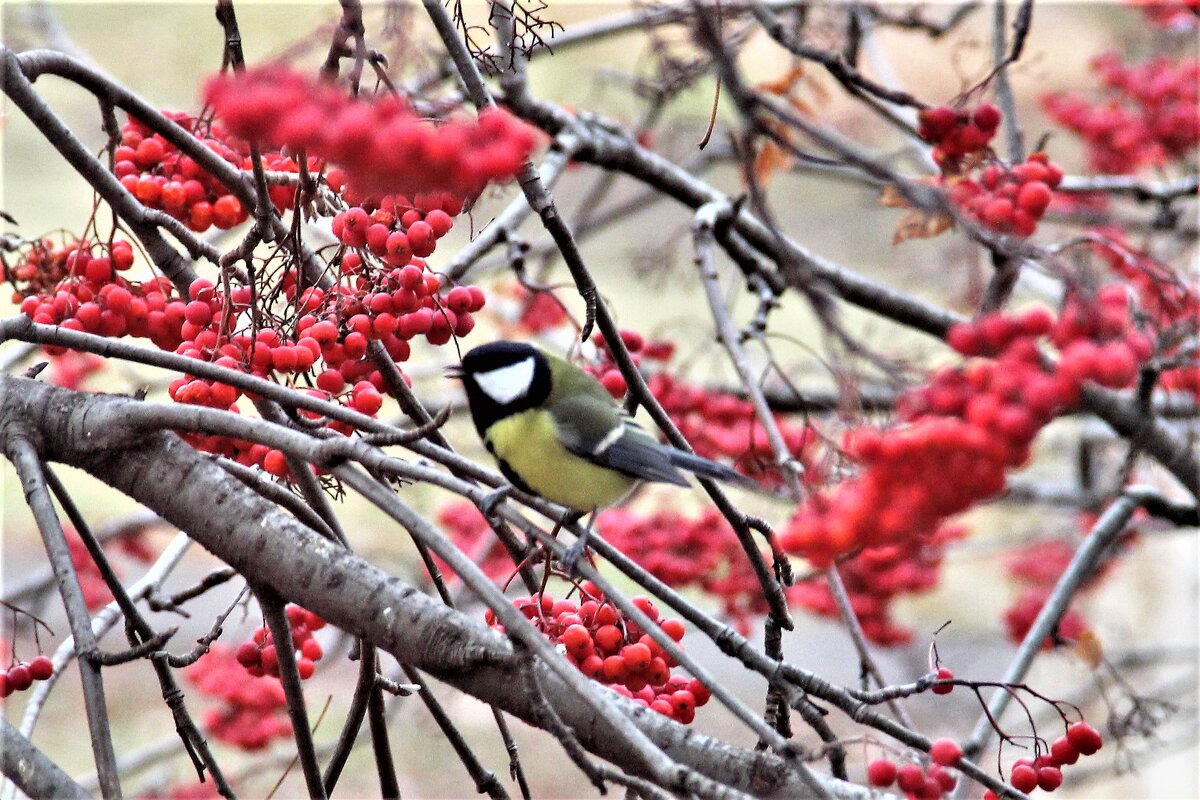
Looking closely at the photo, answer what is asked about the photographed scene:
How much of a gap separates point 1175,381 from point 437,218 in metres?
2.21

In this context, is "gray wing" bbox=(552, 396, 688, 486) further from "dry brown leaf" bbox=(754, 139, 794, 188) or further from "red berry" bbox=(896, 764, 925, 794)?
"dry brown leaf" bbox=(754, 139, 794, 188)

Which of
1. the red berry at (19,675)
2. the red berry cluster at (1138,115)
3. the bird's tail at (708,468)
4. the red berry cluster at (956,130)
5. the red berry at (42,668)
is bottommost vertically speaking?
the red berry at (19,675)

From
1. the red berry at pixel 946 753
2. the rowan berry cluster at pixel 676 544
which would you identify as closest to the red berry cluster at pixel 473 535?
the rowan berry cluster at pixel 676 544

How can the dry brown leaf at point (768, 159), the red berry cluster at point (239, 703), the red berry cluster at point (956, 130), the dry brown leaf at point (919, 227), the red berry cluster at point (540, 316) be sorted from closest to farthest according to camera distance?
the dry brown leaf at point (919, 227)
the red berry cluster at point (956, 130)
the dry brown leaf at point (768, 159)
the red berry cluster at point (239, 703)
the red berry cluster at point (540, 316)

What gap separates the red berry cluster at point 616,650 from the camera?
1.60 meters

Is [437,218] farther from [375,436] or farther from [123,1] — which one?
[123,1]

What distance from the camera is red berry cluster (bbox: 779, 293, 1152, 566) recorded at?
1034mm

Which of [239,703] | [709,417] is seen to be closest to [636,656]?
[709,417]

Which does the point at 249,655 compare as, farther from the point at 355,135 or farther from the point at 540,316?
the point at 540,316

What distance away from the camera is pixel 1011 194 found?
183 centimetres

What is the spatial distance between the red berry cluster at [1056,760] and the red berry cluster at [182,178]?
4.61 ft

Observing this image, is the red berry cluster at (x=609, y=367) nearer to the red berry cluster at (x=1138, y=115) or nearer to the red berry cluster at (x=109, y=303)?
the red berry cluster at (x=109, y=303)

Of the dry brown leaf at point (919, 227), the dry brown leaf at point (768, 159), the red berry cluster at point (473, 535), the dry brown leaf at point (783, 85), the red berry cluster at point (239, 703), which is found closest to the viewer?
the dry brown leaf at point (919, 227)

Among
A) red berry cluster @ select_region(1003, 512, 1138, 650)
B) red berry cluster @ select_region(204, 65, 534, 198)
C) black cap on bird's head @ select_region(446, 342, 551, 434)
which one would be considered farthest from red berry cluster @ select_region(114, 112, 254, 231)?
red berry cluster @ select_region(1003, 512, 1138, 650)
